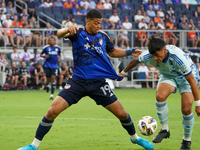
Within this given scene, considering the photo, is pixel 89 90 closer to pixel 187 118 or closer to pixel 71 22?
pixel 187 118

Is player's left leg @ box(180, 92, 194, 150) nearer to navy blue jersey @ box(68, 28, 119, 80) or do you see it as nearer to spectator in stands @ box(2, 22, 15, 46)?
navy blue jersey @ box(68, 28, 119, 80)

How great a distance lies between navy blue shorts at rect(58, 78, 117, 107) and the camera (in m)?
7.23

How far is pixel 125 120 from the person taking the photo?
7.48 meters

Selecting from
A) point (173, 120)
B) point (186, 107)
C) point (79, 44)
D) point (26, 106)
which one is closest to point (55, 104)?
point (79, 44)

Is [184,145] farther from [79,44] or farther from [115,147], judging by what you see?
[79,44]

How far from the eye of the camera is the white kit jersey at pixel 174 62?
7352mm

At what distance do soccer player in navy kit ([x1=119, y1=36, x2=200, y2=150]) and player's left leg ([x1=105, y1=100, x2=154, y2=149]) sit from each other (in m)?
0.23

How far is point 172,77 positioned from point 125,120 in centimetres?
130

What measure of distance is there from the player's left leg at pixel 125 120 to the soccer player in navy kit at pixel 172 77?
9.2 inches

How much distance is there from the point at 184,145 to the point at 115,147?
116 centimetres

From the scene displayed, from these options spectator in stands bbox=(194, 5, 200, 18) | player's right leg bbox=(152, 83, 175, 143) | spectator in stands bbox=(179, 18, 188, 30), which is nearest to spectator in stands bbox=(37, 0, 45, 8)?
spectator in stands bbox=(179, 18, 188, 30)

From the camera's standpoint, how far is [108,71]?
24.6ft

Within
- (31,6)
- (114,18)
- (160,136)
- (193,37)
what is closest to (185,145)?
(160,136)

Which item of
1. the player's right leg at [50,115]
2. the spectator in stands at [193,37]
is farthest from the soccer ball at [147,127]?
the spectator in stands at [193,37]
